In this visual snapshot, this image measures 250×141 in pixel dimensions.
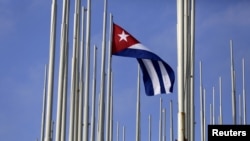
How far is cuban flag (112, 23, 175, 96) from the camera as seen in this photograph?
67.1 feet

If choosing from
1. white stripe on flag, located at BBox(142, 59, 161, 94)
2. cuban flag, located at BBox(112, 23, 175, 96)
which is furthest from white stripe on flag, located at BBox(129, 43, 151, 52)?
white stripe on flag, located at BBox(142, 59, 161, 94)

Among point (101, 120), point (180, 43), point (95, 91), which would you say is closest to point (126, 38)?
point (101, 120)

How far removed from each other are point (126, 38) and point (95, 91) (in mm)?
5503

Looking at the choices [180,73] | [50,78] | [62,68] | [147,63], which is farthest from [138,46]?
[180,73]

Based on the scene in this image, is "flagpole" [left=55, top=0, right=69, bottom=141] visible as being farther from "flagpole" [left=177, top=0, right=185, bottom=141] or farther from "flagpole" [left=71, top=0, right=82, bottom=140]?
"flagpole" [left=177, top=0, right=185, bottom=141]

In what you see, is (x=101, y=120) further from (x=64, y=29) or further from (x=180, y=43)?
(x=180, y=43)

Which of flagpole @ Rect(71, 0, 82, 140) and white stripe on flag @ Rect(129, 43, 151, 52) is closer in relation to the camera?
white stripe on flag @ Rect(129, 43, 151, 52)

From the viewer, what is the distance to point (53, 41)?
810 inches

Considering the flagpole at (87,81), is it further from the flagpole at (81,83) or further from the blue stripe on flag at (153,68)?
the blue stripe on flag at (153,68)

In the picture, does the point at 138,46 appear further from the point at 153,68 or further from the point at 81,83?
the point at 81,83

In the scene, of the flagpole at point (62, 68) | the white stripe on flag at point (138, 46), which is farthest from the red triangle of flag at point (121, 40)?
the flagpole at point (62, 68)

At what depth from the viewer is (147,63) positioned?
21.5 m

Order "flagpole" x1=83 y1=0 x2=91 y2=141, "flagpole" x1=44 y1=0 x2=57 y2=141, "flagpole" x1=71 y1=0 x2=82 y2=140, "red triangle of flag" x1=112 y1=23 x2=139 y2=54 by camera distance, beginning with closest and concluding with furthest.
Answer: "flagpole" x1=44 y1=0 x2=57 y2=141 < "flagpole" x1=71 y1=0 x2=82 y2=140 < "red triangle of flag" x1=112 y1=23 x2=139 y2=54 < "flagpole" x1=83 y1=0 x2=91 y2=141

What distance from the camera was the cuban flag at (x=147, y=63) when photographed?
67.1 ft
